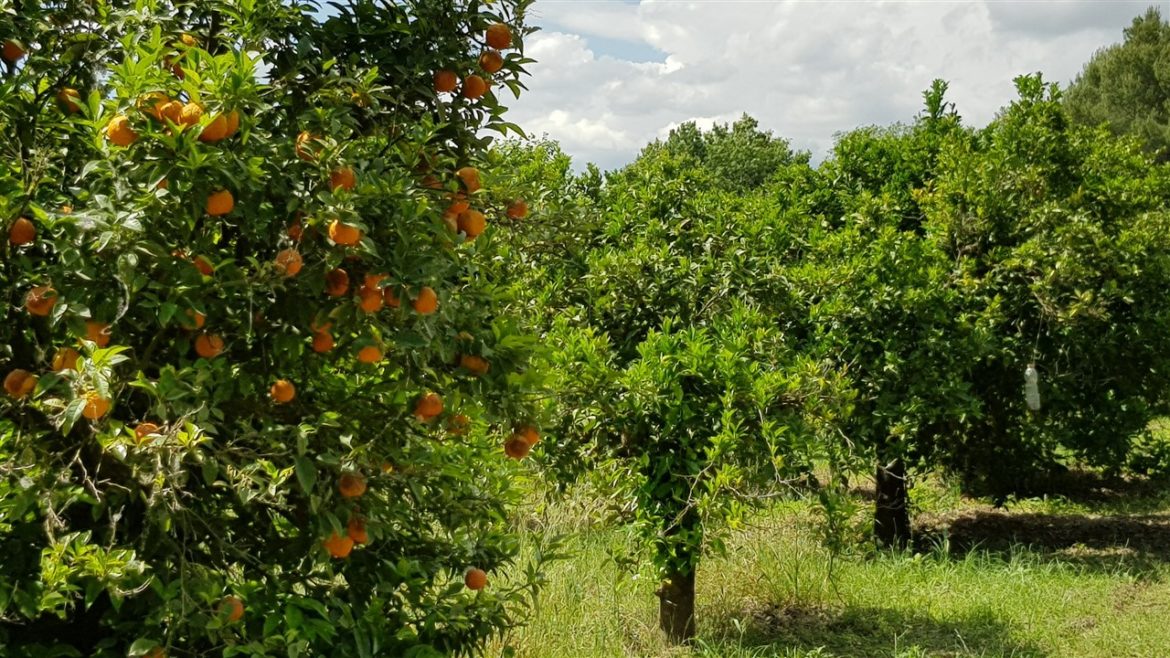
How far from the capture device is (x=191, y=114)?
2.29m

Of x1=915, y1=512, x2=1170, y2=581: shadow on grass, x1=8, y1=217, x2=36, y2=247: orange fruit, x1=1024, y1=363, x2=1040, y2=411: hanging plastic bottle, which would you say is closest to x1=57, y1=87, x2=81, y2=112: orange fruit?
x1=8, y1=217, x2=36, y2=247: orange fruit

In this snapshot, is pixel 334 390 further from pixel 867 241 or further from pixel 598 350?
pixel 867 241

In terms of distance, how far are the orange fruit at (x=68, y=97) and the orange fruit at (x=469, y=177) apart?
99 cm

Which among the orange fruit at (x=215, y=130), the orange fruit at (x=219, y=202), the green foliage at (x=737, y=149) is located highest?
the green foliage at (x=737, y=149)

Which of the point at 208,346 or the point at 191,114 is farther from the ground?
the point at 191,114

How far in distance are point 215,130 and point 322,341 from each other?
1.79ft

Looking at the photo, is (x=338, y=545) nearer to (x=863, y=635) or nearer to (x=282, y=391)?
(x=282, y=391)

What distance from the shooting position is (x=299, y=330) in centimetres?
260

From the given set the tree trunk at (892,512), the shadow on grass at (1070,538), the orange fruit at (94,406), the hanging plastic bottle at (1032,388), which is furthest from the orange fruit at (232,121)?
the tree trunk at (892,512)

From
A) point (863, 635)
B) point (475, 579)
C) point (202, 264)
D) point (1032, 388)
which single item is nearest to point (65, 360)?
point (202, 264)

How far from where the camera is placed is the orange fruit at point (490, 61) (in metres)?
2.94

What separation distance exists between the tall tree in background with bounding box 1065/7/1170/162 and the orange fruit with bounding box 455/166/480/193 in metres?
33.7

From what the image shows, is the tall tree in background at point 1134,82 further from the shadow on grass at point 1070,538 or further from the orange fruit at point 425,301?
the orange fruit at point 425,301

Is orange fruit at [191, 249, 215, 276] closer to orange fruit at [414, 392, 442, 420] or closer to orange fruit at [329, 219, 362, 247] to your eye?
orange fruit at [329, 219, 362, 247]
